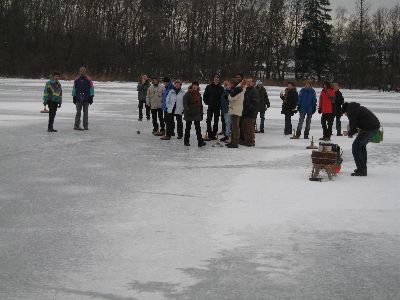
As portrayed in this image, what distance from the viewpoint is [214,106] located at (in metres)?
14.2

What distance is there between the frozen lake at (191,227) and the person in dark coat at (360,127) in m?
0.37

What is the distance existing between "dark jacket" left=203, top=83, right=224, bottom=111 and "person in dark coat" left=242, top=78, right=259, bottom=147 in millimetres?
844

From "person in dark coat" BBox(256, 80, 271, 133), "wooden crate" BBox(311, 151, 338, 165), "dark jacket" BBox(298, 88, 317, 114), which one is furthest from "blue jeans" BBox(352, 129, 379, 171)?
"person in dark coat" BBox(256, 80, 271, 133)

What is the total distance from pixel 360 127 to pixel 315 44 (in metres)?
71.6

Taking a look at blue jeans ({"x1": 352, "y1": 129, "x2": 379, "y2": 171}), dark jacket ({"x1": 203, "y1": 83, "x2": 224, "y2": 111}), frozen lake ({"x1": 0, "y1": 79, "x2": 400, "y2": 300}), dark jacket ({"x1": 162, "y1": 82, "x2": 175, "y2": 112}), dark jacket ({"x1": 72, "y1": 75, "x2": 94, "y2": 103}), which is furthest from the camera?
dark jacket ({"x1": 72, "y1": 75, "x2": 94, "y2": 103})

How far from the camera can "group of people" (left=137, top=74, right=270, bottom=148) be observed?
43.4ft

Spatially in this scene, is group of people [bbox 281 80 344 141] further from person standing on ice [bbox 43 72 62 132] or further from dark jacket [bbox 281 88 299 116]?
person standing on ice [bbox 43 72 62 132]

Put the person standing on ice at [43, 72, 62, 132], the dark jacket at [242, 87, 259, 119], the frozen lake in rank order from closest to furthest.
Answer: the frozen lake < the dark jacket at [242, 87, 259, 119] < the person standing on ice at [43, 72, 62, 132]

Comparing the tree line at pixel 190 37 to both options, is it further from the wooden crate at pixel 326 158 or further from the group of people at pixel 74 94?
the wooden crate at pixel 326 158

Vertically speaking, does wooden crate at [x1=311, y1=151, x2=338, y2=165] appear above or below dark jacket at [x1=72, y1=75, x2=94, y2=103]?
below

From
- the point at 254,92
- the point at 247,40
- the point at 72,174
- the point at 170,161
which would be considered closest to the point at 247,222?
the point at 72,174

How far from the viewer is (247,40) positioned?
79.2m

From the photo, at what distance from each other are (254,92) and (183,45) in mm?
68670

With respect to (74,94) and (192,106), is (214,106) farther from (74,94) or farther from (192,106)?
(74,94)
